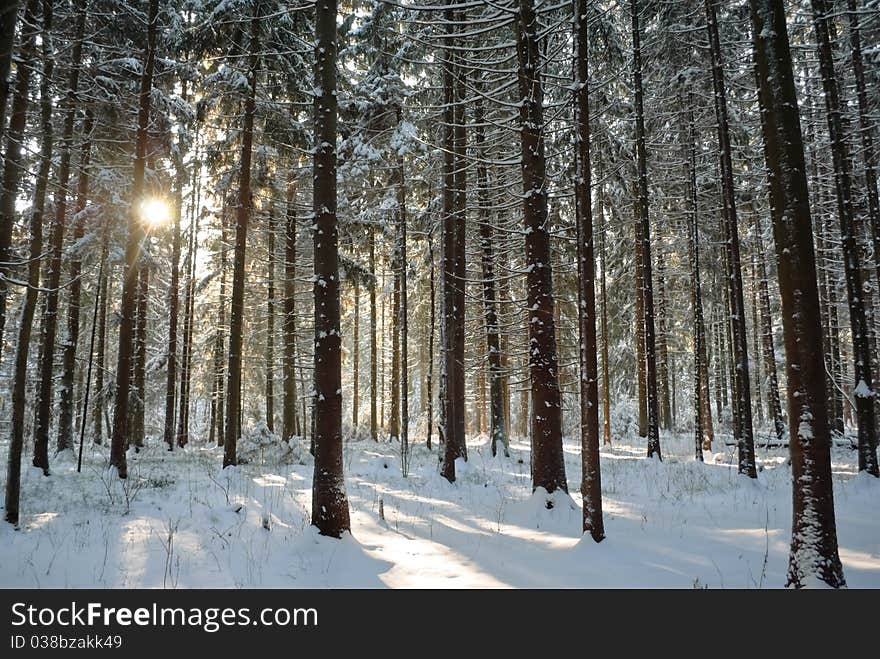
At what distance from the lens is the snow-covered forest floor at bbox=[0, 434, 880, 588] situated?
5.48 metres

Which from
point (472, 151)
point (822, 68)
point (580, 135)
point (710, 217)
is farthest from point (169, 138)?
point (710, 217)

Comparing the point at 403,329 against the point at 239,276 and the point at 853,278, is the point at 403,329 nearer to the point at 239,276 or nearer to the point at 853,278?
the point at 239,276

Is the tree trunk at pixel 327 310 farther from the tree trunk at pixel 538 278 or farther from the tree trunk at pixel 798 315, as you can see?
the tree trunk at pixel 798 315

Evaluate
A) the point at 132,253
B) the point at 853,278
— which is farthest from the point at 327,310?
the point at 853,278

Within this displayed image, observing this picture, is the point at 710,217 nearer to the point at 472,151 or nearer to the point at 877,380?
the point at 877,380

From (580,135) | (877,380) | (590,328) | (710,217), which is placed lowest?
(877,380)

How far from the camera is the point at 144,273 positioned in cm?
1664

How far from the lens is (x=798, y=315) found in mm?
5078

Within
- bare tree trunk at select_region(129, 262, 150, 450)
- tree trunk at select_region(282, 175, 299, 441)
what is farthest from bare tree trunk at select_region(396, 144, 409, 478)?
bare tree trunk at select_region(129, 262, 150, 450)

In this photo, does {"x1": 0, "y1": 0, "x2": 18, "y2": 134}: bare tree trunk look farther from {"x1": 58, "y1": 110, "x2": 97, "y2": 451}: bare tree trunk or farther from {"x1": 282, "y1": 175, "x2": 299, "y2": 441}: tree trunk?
{"x1": 282, "y1": 175, "x2": 299, "y2": 441}: tree trunk

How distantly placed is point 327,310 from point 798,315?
5.93m

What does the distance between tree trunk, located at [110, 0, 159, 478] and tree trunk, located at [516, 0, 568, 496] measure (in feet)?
29.8

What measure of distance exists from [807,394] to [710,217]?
17.6 metres

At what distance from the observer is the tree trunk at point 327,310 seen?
6.96 m
